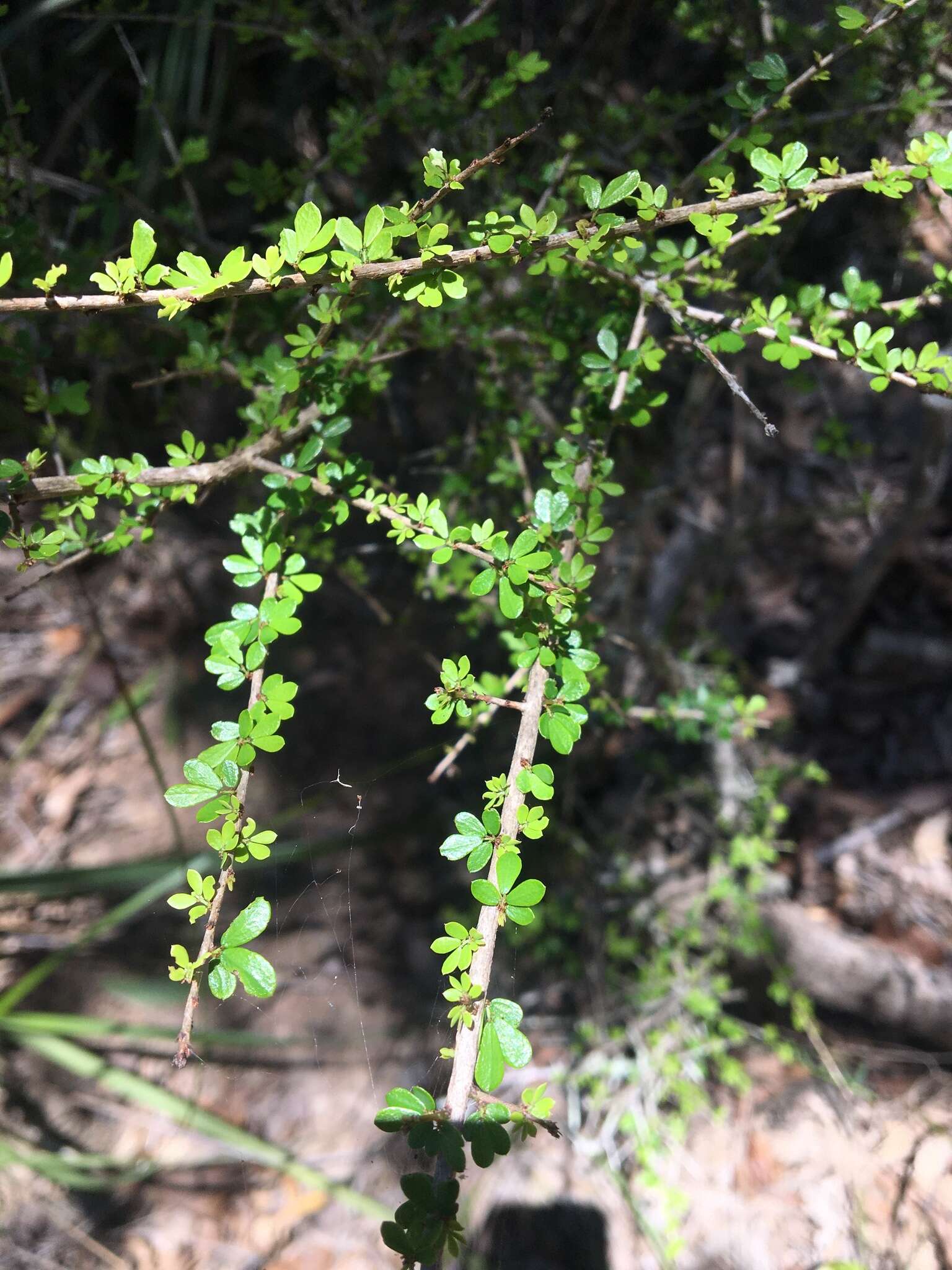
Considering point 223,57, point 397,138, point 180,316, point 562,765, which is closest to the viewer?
point 180,316

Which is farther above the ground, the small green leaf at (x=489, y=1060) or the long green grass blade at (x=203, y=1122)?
the small green leaf at (x=489, y=1060)

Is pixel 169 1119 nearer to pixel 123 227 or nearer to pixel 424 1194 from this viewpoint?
pixel 424 1194

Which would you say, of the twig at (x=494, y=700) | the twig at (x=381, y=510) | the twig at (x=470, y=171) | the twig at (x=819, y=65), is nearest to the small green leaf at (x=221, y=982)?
the twig at (x=494, y=700)

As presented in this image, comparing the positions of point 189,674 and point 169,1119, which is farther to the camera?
point 189,674

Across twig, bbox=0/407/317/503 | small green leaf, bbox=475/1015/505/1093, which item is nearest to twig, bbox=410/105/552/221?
twig, bbox=0/407/317/503

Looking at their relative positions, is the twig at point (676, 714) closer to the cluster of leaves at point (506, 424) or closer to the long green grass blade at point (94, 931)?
the cluster of leaves at point (506, 424)

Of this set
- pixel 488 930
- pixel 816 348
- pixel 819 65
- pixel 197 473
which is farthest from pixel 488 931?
pixel 819 65

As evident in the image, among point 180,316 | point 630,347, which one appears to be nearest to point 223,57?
point 180,316
